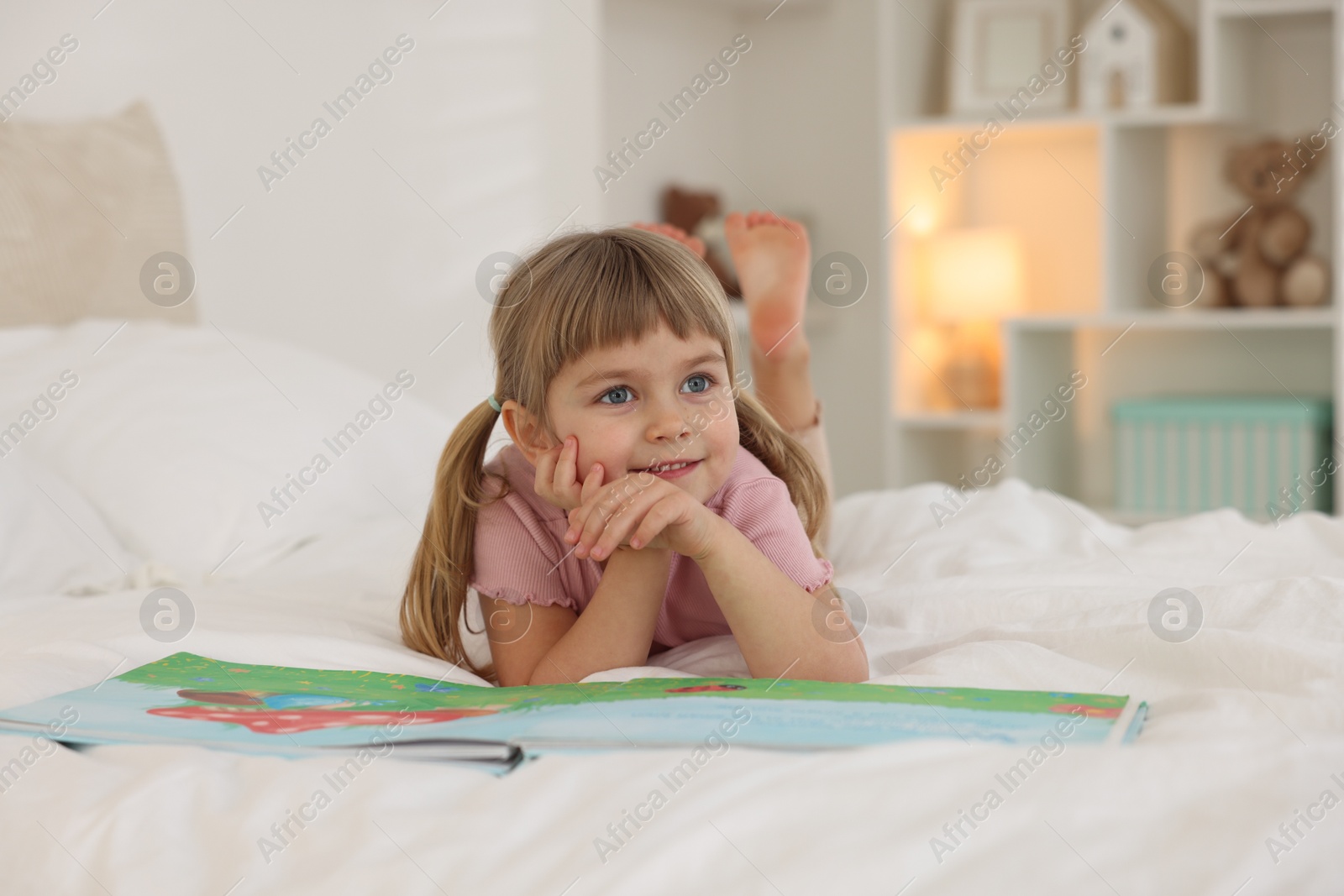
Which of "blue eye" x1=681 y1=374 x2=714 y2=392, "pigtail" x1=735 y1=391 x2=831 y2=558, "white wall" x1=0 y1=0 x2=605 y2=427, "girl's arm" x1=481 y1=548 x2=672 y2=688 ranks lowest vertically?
"girl's arm" x1=481 y1=548 x2=672 y2=688

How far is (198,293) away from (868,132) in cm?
167

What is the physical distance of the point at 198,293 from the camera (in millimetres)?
1731

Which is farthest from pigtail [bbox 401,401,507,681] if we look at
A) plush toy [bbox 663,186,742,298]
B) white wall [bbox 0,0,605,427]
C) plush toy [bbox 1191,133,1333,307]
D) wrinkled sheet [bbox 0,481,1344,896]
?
plush toy [bbox 1191,133,1333,307]

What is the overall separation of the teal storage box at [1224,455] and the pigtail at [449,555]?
5.96 ft

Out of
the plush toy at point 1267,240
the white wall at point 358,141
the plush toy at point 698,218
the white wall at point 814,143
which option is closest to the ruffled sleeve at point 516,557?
the white wall at point 358,141

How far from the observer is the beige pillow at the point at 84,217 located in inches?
55.7

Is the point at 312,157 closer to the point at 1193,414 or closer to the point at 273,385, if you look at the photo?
the point at 273,385

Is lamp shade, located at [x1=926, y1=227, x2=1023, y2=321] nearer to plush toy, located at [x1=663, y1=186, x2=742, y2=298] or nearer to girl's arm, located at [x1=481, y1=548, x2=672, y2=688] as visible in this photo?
plush toy, located at [x1=663, y1=186, x2=742, y2=298]

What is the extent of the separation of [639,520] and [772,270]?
20.7 inches

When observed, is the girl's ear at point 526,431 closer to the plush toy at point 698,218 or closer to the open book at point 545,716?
the open book at point 545,716

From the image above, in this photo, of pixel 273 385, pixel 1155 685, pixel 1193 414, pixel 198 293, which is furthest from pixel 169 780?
pixel 1193 414

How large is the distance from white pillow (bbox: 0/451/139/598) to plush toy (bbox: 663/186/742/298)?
5.44 ft

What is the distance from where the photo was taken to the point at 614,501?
0.80m

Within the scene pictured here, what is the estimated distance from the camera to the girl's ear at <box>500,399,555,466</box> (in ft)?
3.06
